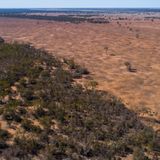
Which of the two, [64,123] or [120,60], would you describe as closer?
[64,123]

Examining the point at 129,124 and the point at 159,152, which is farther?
the point at 129,124

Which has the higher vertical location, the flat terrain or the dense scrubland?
the dense scrubland

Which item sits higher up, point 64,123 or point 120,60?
point 64,123

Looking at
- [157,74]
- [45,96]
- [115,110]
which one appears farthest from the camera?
[157,74]

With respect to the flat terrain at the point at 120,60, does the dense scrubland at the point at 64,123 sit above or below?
above

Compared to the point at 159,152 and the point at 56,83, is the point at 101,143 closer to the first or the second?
the point at 159,152

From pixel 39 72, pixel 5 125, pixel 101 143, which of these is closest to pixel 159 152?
pixel 101 143

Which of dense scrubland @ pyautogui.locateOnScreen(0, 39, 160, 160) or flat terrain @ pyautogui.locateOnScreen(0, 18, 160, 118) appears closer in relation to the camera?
dense scrubland @ pyautogui.locateOnScreen(0, 39, 160, 160)

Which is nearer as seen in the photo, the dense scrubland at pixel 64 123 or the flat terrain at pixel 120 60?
the dense scrubland at pixel 64 123
